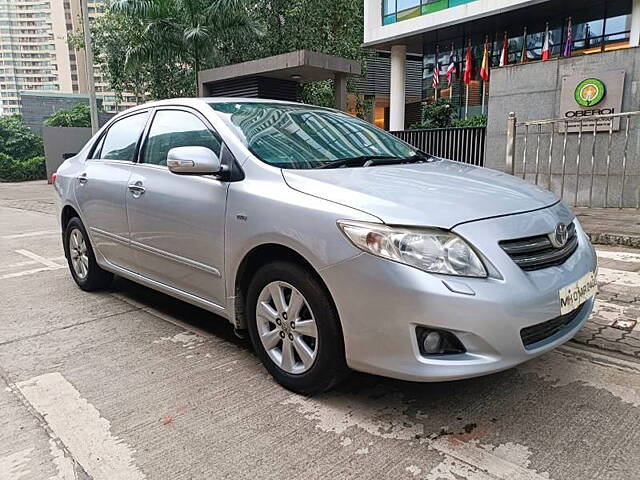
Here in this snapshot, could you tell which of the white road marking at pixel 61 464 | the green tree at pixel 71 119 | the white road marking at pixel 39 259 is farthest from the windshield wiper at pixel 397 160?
the green tree at pixel 71 119

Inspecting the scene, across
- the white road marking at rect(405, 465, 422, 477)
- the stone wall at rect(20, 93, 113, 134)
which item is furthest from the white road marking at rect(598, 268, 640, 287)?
the stone wall at rect(20, 93, 113, 134)

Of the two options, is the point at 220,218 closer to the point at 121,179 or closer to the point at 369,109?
the point at 121,179

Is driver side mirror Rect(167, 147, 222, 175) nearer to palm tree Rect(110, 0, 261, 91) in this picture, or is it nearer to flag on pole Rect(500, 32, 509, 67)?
palm tree Rect(110, 0, 261, 91)

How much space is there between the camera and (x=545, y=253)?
2426 mm

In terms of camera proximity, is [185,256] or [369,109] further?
[369,109]

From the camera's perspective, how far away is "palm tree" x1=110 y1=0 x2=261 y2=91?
45.5 feet

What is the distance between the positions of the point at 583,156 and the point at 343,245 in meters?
7.27

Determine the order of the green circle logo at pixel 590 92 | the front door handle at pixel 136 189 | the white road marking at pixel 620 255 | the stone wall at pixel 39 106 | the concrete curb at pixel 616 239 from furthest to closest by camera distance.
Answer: the stone wall at pixel 39 106 < the green circle logo at pixel 590 92 < the concrete curb at pixel 616 239 < the white road marking at pixel 620 255 < the front door handle at pixel 136 189

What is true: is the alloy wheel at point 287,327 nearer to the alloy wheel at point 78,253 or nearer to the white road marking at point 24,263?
the alloy wheel at point 78,253

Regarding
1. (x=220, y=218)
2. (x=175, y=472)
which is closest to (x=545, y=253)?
(x=220, y=218)

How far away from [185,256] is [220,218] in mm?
476

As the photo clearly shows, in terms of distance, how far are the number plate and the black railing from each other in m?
7.87

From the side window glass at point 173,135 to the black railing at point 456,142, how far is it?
25.0 feet

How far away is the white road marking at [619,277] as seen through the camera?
4.43 m
